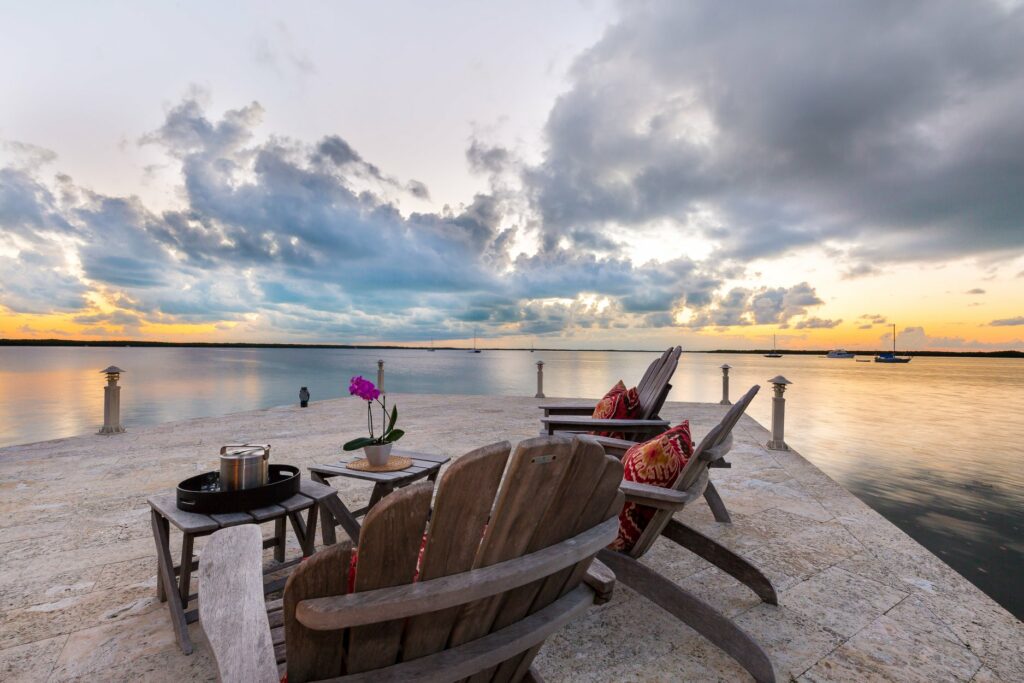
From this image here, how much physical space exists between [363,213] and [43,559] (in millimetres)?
20350

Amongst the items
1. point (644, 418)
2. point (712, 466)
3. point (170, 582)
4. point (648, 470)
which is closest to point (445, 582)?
point (648, 470)

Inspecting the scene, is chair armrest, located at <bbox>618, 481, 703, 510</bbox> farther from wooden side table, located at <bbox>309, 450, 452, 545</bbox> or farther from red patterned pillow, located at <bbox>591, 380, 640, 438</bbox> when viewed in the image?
red patterned pillow, located at <bbox>591, 380, 640, 438</bbox>

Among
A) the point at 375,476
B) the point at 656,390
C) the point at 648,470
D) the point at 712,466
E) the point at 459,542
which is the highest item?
the point at 459,542

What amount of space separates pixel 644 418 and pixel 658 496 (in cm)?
208

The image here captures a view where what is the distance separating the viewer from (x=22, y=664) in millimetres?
1652

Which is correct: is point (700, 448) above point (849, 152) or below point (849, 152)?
below

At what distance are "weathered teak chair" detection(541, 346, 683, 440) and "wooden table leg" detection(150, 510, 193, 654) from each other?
7.97ft

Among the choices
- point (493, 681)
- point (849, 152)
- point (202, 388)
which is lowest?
point (202, 388)

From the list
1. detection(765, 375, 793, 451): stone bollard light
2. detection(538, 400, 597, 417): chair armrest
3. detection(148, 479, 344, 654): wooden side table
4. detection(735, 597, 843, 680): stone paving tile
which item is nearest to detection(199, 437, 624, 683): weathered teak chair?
detection(148, 479, 344, 654): wooden side table

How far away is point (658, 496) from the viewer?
5.65 feet

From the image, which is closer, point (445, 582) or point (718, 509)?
point (445, 582)

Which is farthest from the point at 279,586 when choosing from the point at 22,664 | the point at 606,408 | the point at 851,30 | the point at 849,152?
the point at 849,152

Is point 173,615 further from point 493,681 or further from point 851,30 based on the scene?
point 851,30

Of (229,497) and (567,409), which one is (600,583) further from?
(567,409)
